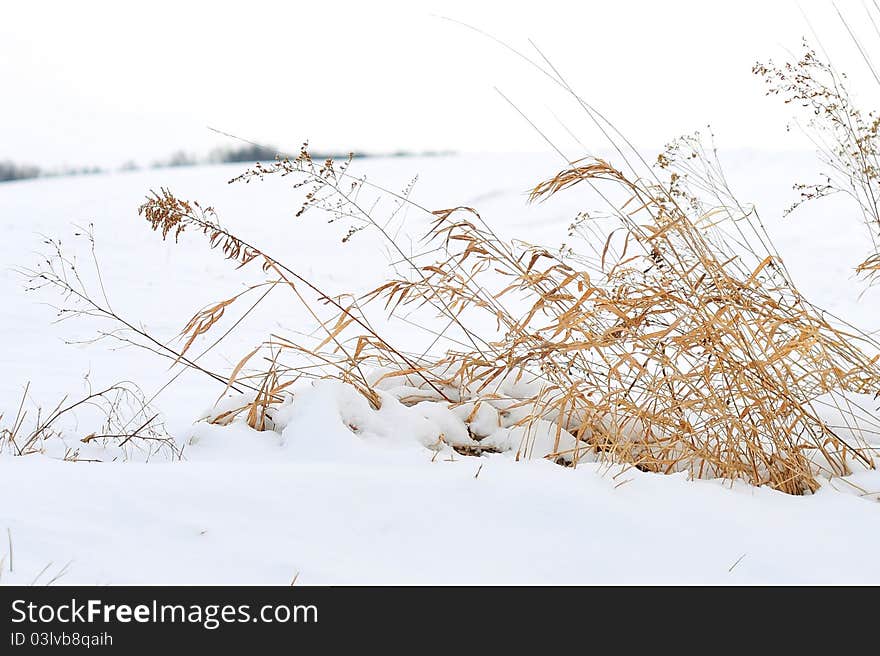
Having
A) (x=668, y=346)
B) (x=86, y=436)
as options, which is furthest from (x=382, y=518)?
(x=86, y=436)

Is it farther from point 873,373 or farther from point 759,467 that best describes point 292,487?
point 873,373

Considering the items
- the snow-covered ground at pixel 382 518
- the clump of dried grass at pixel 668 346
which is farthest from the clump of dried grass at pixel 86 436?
the clump of dried grass at pixel 668 346

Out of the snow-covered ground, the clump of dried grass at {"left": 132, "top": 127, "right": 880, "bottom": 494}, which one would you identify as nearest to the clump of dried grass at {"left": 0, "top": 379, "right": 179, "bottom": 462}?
the snow-covered ground

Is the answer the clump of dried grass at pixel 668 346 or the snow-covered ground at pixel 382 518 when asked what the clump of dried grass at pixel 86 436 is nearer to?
the snow-covered ground at pixel 382 518

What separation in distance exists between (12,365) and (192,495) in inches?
86.6

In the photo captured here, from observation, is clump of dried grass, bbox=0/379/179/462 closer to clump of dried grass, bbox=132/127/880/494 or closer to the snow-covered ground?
the snow-covered ground

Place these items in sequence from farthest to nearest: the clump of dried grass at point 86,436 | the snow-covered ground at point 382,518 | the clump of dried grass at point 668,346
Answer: the clump of dried grass at point 86,436, the clump of dried grass at point 668,346, the snow-covered ground at point 382,518

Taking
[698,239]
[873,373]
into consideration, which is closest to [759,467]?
[873,373]

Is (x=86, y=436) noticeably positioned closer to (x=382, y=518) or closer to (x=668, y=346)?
(x=382, y=518)

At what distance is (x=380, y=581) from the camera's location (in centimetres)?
107

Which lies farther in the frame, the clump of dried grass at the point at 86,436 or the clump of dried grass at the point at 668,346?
the clump of dried grass at the point at 86,436

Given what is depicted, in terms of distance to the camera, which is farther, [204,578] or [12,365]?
[12,365]

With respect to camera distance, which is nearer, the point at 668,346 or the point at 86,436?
the point at 668,346
